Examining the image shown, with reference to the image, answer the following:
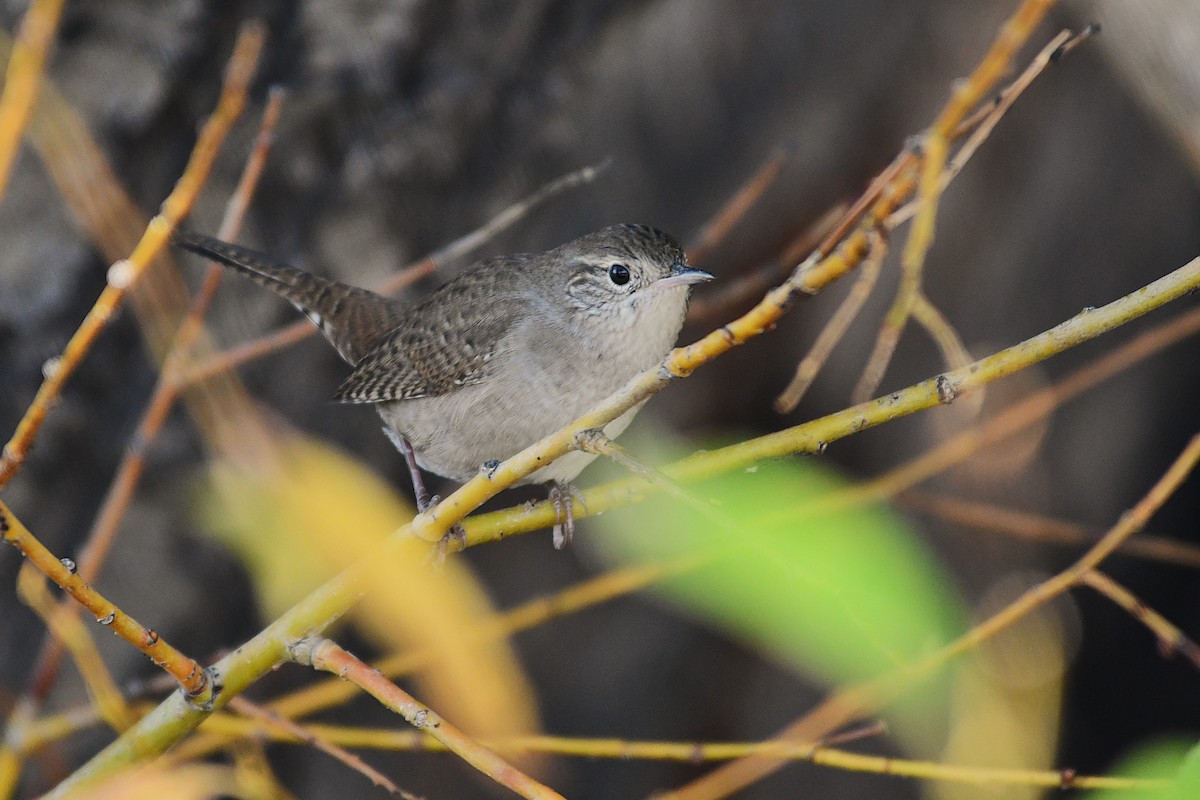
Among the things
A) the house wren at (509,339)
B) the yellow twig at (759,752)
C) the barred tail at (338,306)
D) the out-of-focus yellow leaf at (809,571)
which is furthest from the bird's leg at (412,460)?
the yellow twig at (759,752)

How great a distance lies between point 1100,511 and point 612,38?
2.38 m

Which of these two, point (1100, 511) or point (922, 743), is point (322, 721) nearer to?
point (922, 743)

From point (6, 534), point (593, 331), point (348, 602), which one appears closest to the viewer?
point (6, 534)

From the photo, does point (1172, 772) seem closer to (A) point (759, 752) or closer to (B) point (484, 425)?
(A) point (759, 752)

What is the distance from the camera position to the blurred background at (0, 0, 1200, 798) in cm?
321

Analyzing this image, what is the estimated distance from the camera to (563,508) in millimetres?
2270

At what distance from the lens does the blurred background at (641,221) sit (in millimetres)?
3213

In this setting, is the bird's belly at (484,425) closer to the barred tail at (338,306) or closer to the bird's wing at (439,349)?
the bird's wing at (439,349)

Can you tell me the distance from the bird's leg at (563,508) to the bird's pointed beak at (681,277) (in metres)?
0.50

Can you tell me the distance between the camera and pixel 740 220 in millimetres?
3793

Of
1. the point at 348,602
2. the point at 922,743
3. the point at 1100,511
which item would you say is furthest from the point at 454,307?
the point at 1100,511

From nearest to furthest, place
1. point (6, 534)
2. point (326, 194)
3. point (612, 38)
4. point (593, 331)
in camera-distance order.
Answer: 1. point (6, 534)
2. point (593, 331)
3. point (326, 194)
4. point (612, 38)

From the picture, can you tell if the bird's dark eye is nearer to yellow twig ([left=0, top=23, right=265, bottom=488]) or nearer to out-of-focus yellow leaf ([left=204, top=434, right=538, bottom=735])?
out-of-focus yellow leaf ([left=204, top=434, right=538, bottom=735])

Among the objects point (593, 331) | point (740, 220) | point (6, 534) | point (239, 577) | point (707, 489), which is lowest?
point (6, 534)
